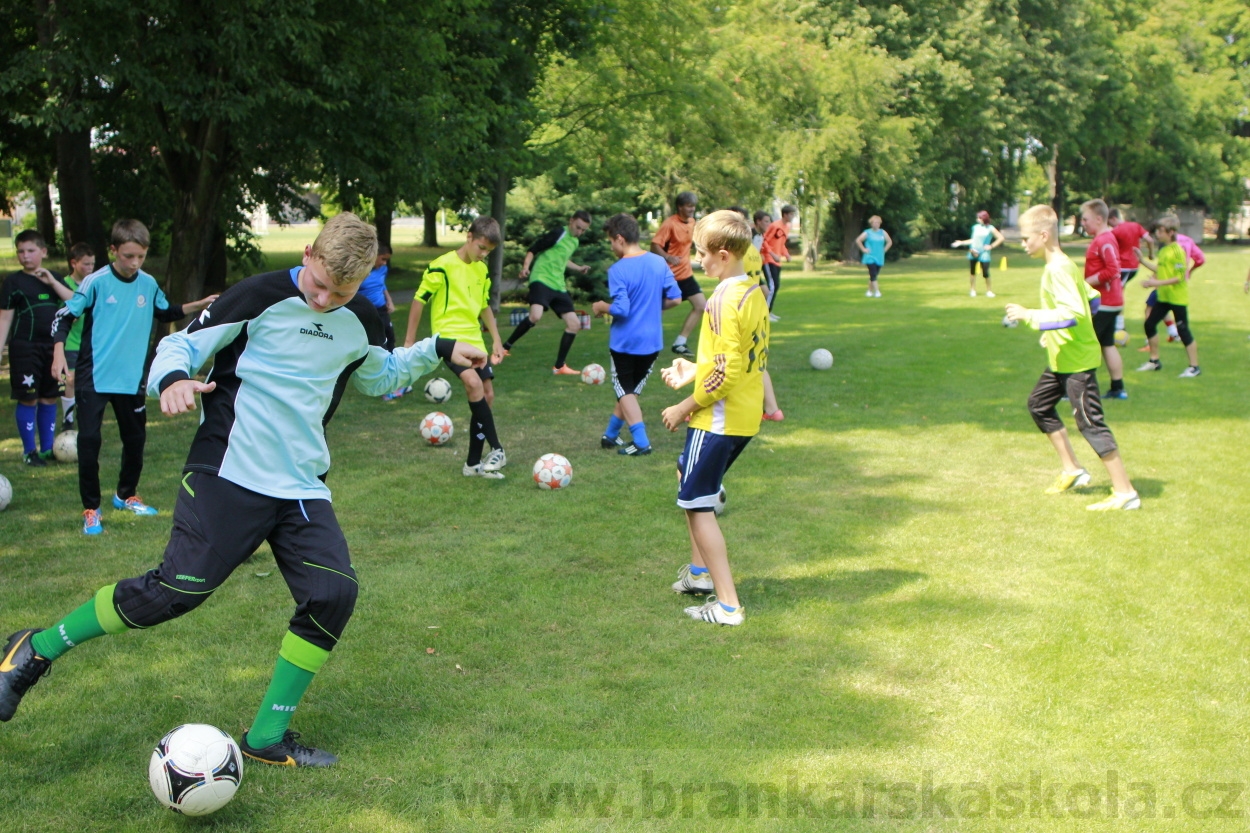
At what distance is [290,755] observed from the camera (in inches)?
156

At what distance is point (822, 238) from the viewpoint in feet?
132

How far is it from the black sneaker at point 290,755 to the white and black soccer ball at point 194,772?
301 mm

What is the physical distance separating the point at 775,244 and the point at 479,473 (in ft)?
40.6

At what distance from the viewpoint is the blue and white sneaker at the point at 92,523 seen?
6902 mm

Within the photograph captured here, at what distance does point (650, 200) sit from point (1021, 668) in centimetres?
2834

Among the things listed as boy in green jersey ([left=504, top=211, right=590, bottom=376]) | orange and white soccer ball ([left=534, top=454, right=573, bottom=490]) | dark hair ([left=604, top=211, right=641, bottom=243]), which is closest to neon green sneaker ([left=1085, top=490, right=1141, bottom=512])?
orange and white soccer ball ([left=534, top=454, right=573, bottom=490])

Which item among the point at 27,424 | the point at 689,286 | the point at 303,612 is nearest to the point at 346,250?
the point at 303,612

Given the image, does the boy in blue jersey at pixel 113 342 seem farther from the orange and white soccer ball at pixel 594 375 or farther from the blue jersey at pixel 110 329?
the orange and white soccer ball at pixel 594 375

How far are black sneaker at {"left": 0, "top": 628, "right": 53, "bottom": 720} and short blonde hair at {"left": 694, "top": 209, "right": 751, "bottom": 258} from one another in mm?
3436

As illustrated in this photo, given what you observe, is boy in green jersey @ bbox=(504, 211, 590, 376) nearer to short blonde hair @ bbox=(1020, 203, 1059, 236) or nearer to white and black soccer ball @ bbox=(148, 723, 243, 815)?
short blonde hair @ bbox=(1020, 203, 1059, 236)

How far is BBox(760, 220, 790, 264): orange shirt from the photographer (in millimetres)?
18641

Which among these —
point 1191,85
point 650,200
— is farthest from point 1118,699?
A: point 1191,85

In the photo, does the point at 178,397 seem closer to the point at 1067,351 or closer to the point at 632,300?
the point at 632,300

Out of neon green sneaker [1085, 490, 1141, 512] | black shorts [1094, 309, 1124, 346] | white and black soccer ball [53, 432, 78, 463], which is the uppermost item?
black shorts [1094, 309, 1124, 346]
